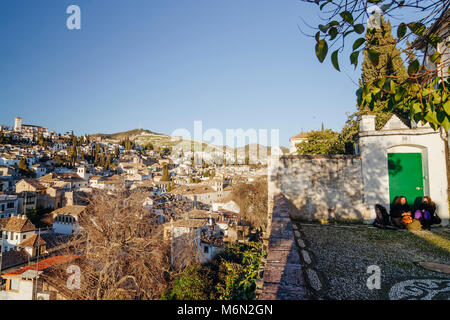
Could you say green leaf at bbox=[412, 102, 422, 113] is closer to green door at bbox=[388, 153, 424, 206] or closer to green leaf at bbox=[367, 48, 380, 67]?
green leaf at bbox=[367, 48, 380, 67]

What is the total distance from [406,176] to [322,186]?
2441 millimetres

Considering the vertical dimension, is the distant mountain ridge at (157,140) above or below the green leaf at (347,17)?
above

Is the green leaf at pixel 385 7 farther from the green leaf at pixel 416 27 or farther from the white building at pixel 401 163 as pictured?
the white building at pixel 401 163

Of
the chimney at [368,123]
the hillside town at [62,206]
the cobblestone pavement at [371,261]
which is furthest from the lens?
the hillside town at [62,206]

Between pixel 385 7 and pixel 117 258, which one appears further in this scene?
pixel 117 258

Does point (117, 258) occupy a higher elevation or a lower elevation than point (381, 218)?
lower

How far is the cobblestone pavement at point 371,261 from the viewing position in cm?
273

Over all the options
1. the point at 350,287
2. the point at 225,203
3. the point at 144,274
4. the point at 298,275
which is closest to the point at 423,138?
the point at 350,287

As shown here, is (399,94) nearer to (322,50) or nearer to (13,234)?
(322,50)

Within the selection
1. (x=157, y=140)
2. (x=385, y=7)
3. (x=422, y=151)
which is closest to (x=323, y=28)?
(x=385, y=7)

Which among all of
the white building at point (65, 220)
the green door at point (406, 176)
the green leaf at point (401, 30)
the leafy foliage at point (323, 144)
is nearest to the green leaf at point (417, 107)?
the green leaf at point (401, 30)

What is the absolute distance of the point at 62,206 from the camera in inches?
1652

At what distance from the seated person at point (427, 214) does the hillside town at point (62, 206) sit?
10.4m

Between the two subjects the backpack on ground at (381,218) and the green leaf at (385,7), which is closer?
the green leaf at (385,7)
